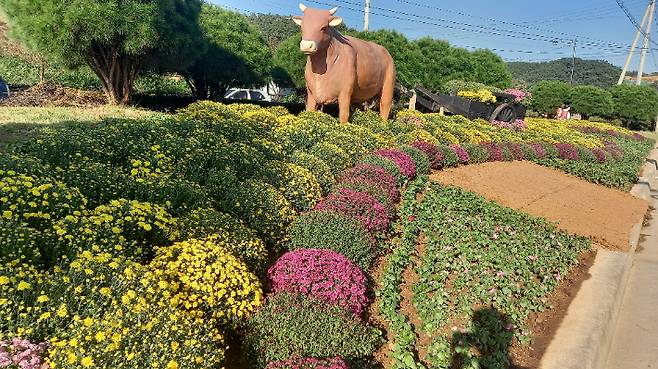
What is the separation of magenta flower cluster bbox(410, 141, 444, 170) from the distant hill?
280 feet

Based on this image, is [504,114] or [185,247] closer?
[185,247]

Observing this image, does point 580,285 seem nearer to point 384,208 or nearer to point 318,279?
point 384,208

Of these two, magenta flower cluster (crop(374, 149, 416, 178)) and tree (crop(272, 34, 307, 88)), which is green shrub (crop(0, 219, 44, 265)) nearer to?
magenta flower cluster (crop(374, 149, 416, 178))

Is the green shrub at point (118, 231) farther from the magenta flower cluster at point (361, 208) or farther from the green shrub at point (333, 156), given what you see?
the green shrub at point (333, 156)

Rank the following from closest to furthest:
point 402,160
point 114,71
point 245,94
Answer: point 402,160, point 114,71, point 245,94

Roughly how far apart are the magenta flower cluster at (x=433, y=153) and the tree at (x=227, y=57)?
13.6 meters

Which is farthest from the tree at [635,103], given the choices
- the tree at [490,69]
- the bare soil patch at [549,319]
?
the bare soil patch at [549,319]

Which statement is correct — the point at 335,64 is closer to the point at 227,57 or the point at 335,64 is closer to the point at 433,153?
the point at 433,153

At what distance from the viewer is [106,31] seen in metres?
13.5

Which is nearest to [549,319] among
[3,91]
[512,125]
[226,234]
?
[226,234]

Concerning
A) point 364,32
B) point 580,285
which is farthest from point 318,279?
point 364,32

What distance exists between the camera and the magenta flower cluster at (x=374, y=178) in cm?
750

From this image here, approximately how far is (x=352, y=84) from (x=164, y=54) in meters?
8.22

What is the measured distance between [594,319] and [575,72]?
113426mm
